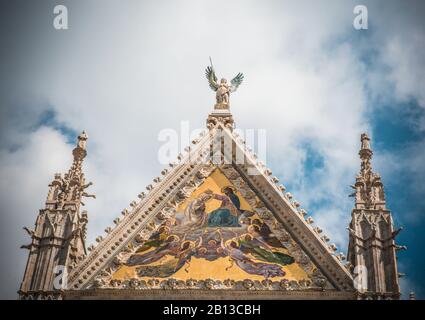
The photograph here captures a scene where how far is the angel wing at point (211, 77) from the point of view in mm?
18586

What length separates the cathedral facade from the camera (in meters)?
14.2

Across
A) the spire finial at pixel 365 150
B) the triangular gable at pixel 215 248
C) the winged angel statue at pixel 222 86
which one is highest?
the winged angel statue at pixel 222 86

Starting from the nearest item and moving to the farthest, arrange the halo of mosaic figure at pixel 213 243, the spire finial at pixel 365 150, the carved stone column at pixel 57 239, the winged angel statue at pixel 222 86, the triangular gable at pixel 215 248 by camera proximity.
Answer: the carved stone column at pixel 57 239 → the triangular gable at pixel 215 248 → the halo of mosaic figure at pixel 213 243 → the spire finial at pixel 365 150 → the winged angel statue at pixel 222 86

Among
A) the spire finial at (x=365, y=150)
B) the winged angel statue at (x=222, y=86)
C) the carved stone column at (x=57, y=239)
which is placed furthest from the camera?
the winged angel statue at (x=222, y=86)

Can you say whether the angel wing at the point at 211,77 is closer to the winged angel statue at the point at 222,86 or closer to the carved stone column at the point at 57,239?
the winged angel statue at the point at 222,86

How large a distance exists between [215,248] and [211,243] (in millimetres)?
163

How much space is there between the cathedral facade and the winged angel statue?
200cm

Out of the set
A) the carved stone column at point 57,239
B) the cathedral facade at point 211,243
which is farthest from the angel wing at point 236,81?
the carved stone column at point 57,239

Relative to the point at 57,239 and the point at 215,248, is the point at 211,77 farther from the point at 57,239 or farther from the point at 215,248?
the point at 57,239

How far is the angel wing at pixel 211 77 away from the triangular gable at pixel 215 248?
265 cm

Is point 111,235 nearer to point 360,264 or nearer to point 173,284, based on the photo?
point 173,284

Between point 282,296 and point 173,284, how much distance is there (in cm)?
221

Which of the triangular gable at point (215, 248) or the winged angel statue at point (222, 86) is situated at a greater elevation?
the winged angel statue at point (222, 86)

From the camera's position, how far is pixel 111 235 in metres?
15.2
